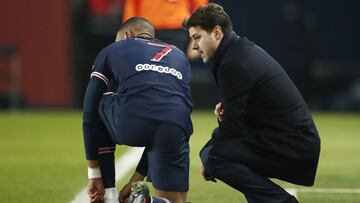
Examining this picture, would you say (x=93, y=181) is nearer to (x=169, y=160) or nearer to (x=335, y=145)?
(x=169, y=160)

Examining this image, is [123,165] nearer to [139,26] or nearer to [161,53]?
[139,26]

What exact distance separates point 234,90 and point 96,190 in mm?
1095

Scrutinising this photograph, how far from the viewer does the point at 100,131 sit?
5762 mm

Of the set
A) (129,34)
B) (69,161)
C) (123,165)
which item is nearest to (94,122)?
(129,34)

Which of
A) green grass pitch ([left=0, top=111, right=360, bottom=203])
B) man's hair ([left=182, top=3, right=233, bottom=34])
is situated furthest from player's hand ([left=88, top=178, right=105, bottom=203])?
man's hair ([left=182, top=3, right=233, bottom=34])

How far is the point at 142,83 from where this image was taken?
5.58 m

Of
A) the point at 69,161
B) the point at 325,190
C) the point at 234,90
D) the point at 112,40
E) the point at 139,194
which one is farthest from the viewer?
the point at 112,40

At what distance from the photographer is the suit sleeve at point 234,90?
5273 millimetres

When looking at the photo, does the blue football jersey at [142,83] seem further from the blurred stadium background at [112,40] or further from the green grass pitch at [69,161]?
the blurred stadium background at [112,40]

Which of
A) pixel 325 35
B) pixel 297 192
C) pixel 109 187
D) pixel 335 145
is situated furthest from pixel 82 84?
pixel 109 187

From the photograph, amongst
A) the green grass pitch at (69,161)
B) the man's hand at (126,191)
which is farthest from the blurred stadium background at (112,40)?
the man's hand at (126,191)

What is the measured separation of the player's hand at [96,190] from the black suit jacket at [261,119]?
0.75m

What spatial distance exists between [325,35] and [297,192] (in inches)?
458

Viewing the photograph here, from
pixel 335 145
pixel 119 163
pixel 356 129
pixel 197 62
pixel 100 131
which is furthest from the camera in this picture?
pixel 197 62
